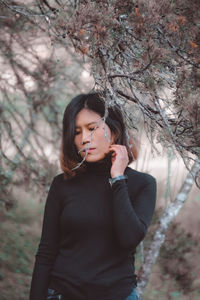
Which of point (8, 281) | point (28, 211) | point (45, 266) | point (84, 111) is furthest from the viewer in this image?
point (28, 211)

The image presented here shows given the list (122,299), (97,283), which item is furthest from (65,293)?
(122,299)

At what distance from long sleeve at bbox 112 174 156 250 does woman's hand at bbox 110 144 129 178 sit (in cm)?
7

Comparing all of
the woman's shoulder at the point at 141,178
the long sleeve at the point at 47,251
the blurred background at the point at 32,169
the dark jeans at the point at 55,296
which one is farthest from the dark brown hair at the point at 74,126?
the blurred background at the point at 32,169

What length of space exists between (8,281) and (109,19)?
176 inches

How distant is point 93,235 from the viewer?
1763 mm

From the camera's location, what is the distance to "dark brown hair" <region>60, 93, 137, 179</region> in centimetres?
198

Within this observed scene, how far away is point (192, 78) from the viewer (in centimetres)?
169

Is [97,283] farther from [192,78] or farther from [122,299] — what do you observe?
[192,78]

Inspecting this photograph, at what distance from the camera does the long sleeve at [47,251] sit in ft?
6.04

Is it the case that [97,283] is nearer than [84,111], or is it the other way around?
[97,283]

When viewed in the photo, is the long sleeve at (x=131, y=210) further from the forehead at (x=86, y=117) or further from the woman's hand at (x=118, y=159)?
the forehead at (x=86, y=117)

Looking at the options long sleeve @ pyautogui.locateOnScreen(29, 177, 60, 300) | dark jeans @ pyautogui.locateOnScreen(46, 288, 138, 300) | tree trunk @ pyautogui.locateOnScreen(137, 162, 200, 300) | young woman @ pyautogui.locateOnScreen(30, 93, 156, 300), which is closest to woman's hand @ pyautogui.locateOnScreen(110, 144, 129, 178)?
young woman @ pyautogui.locateOnScreen(30, 93, 156, 300)

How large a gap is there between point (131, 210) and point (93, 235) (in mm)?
234

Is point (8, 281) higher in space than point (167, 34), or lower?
lower
